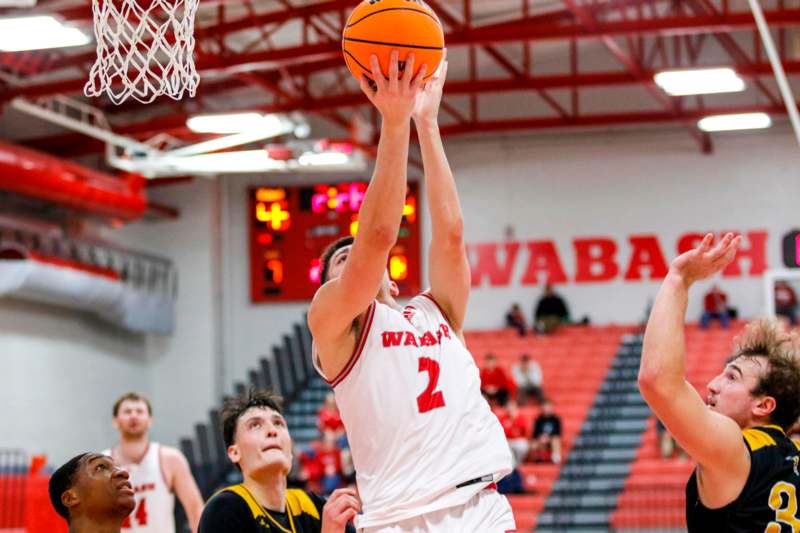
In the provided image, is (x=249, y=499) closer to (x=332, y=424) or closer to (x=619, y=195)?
(x=332, y=424)

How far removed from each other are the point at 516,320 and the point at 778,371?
63.2 ft

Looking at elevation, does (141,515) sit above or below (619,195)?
below

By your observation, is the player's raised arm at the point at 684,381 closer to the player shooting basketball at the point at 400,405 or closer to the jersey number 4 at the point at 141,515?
the player shooting basketball at the point at 400,405

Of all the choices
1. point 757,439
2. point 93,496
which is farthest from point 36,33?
point 757,439

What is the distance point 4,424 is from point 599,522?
8998mm

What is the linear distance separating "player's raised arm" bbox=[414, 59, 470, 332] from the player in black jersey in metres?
0.71

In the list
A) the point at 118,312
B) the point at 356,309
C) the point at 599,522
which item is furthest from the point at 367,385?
the point at 118,312

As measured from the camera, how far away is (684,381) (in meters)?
3.90

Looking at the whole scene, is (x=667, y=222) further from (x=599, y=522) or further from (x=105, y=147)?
(x=105, y=147)

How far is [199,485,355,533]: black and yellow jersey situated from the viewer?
5.29m

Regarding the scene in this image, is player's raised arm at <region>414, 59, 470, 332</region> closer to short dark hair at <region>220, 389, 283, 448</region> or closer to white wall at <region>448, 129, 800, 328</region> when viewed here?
short dark hair at <region>220, 389, 283, 448</region>

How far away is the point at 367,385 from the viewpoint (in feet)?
13.3

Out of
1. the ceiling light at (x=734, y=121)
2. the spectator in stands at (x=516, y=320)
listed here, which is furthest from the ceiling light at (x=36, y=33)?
the spectator in stands at (x=516, y=320)

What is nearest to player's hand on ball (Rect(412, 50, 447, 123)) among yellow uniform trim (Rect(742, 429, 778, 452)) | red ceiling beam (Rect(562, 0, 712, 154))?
yellow uniform trim (Rect(742, 429, 778, 452))
